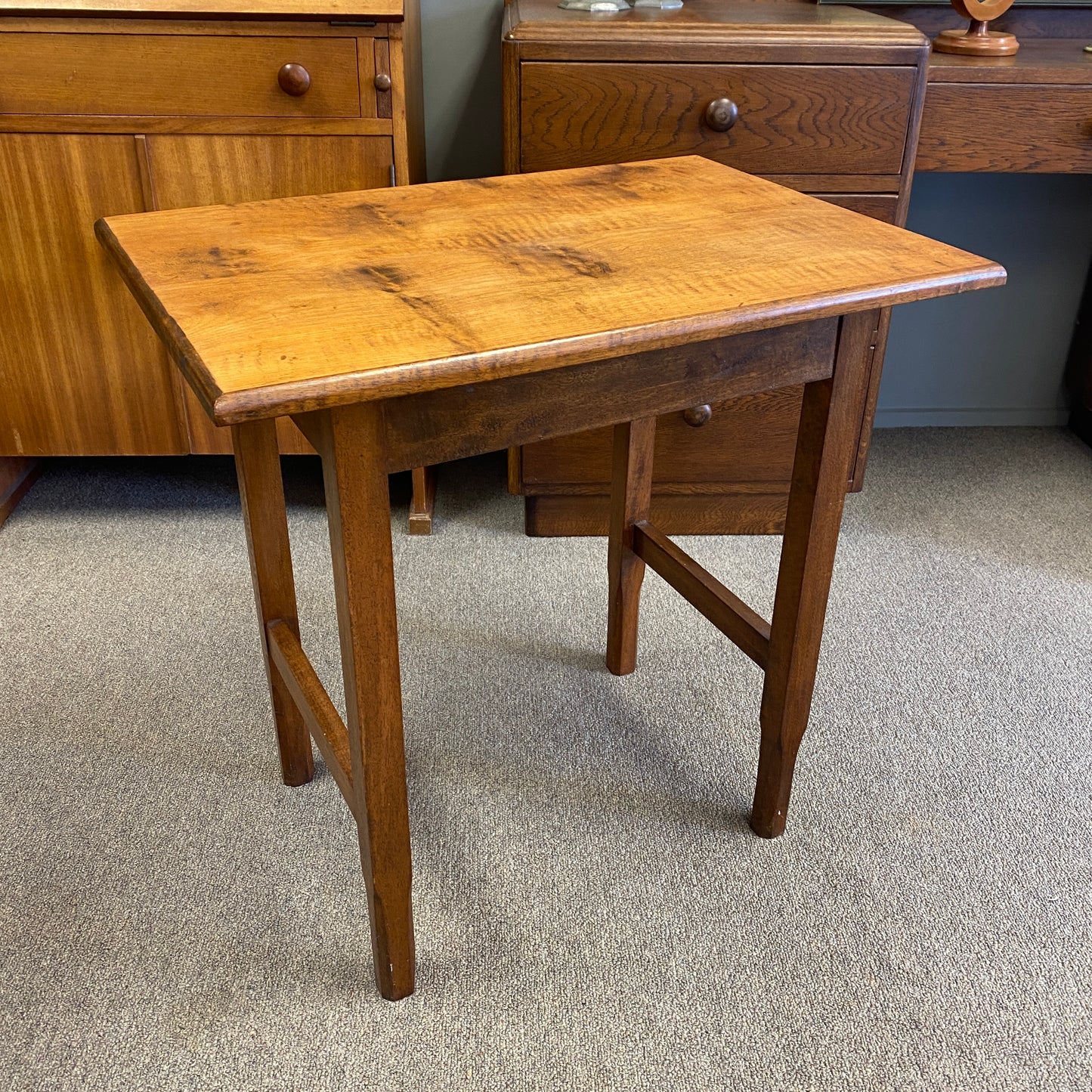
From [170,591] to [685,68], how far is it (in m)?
1.31

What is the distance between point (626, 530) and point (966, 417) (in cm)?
148

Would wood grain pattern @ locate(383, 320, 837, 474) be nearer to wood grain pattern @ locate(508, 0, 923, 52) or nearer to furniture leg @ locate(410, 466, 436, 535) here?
wood grain pattern @ locate(508, 0, 923, 52)

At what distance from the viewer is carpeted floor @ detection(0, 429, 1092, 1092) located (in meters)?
1.21

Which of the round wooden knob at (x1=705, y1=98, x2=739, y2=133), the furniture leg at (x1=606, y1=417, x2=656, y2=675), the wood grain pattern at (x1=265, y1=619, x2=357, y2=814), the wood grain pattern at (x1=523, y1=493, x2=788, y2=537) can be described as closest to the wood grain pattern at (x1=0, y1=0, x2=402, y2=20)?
the round wooden knob at (x1=705, y1=98, x2=739, y2=133)

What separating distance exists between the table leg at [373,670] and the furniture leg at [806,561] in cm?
49

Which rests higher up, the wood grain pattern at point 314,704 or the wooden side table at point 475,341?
the wooden side table at point 475,341

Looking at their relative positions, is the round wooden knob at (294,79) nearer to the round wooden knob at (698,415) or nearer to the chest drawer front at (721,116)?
the chest drawer front at (721,116)

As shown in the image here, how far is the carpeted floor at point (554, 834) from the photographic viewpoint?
1213 mm

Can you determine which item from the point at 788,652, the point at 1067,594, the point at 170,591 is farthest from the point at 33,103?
the point at 1067,594

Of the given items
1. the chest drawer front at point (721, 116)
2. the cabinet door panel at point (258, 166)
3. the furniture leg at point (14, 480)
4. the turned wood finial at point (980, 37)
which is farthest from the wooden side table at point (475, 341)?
the furniture leg at point (14, 480)

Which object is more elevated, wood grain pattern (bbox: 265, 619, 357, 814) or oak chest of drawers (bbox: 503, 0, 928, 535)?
oak chest of drawers (bbox: 503, 0, 928, 535)

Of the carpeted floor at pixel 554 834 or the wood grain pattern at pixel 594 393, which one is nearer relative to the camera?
the wood grain pattern at pixel 594 393

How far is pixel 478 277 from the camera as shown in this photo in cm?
106

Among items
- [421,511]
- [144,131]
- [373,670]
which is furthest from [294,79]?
[373,670]
